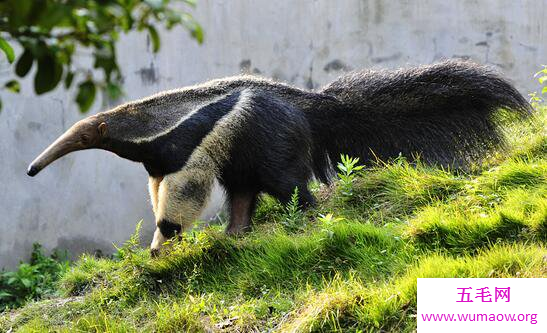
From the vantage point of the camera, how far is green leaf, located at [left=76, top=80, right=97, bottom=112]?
6.08ft

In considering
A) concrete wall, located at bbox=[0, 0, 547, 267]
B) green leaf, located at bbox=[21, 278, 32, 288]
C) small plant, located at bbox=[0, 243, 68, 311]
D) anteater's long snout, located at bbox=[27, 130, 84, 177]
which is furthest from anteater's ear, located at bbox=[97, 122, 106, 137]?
concrete wall, located at bbox=[0, 0, 547, 267]

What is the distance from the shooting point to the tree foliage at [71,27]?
1.65 metres

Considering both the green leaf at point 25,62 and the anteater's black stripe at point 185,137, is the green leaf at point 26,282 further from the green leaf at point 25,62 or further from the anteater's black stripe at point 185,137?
the green leaf at point 25,62

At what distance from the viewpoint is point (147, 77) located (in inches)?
382

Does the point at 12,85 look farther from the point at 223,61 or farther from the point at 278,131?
the point at 223,61

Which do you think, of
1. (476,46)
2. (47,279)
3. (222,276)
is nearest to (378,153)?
(222,276)

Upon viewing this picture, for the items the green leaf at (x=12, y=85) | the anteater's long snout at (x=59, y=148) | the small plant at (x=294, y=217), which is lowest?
the small plant at (x=294, y=217)

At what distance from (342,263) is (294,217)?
3.20 feet

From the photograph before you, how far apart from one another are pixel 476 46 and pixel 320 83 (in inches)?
83.2

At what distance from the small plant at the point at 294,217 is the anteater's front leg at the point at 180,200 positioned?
26.3 inches

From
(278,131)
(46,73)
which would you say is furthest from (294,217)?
(46,73)

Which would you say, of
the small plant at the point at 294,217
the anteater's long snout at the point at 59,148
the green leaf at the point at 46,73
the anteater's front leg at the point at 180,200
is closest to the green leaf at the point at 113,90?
the green leaf at the point at 46,73

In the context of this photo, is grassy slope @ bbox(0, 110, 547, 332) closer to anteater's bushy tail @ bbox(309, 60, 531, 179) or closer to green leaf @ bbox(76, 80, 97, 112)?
anteater's bushy tail @ bbox(309, 60, 531, 179)

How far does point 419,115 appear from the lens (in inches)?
258
